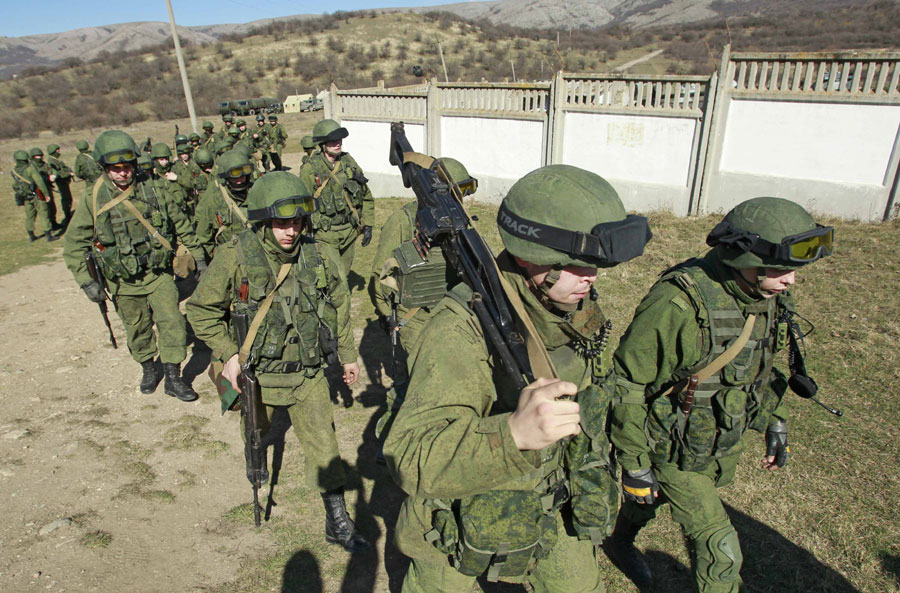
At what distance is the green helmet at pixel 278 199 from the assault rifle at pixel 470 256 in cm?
71

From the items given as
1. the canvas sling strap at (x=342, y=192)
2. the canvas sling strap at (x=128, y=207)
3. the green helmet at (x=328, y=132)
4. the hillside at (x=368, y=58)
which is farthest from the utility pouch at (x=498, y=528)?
the hillside at (x=368, y=58)

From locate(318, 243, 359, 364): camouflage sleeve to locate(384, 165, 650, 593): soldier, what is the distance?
76.2 inches

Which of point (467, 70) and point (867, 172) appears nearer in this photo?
point (867, 172)

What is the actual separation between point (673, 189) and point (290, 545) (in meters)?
9.32

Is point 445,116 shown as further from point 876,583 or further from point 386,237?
point 876,583

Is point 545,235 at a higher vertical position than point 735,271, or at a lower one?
higher

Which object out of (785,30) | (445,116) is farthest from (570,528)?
(785,30)

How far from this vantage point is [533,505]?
1855 mm

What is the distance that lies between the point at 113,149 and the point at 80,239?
90cm

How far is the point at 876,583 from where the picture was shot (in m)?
3.35

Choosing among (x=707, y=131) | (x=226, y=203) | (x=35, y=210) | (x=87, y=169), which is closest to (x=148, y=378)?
(x=226, y=203)

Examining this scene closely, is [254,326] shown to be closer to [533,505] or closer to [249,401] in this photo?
[249,401]

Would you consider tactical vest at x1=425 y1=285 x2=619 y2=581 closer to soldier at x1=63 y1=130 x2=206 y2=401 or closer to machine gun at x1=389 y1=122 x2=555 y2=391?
machine gun at x1=389 y1=122 x2=555 y2=391

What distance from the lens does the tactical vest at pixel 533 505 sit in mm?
1825
